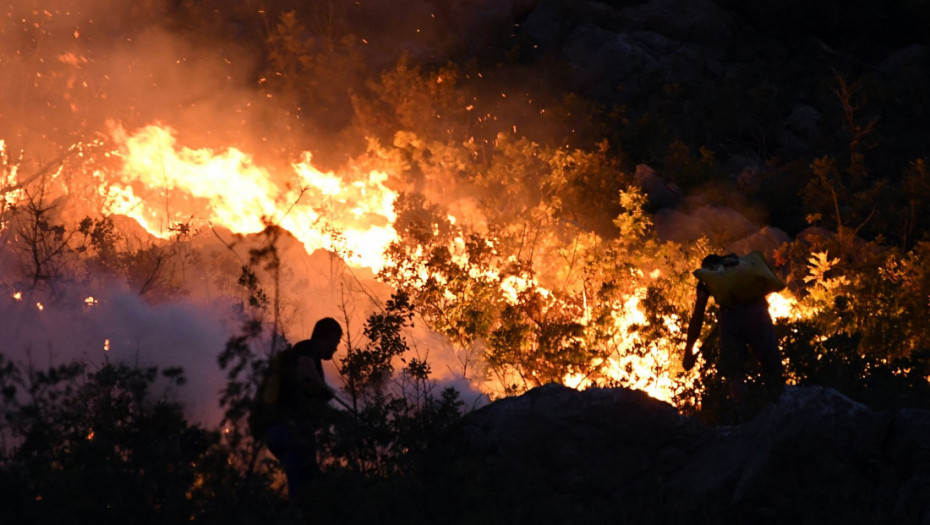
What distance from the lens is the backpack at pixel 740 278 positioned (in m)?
8.01

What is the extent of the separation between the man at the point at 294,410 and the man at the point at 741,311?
327cm

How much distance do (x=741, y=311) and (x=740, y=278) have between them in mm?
278

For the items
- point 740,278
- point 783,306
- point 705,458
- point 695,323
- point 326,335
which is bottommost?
point 705,458

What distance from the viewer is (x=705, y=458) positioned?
6.39 metres

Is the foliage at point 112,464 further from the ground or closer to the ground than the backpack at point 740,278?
closer to the ground

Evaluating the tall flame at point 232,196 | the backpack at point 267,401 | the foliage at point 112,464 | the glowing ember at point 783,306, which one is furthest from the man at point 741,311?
the tall flame at point 232,196

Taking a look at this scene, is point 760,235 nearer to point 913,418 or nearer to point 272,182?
point 272,182

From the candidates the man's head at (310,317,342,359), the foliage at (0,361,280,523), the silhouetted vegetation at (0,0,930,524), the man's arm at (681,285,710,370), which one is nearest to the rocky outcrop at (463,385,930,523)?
the silhouetted vegetation at (0,0,930,524)

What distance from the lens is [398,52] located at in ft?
73.5

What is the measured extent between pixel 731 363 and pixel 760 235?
26.3 feet

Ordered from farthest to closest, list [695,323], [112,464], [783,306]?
[783,306], [695,323], [112,464]

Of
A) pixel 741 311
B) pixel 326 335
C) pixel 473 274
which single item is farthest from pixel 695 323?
pixel 326 335

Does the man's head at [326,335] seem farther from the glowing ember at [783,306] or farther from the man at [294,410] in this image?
the glowing ember at [783,306]

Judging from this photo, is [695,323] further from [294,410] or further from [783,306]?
[783,306]
